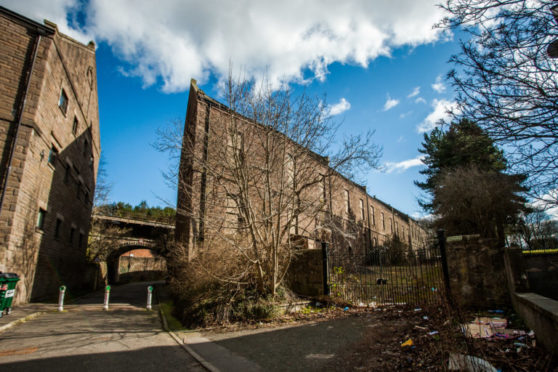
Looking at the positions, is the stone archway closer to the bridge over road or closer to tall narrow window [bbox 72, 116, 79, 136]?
the bridge over road

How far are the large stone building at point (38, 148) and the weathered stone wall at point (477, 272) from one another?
13.6 m

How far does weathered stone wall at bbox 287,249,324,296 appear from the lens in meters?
9.73

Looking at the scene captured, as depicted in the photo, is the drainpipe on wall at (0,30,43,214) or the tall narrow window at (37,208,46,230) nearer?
the drainpipe on wall at (0,30,43,214)

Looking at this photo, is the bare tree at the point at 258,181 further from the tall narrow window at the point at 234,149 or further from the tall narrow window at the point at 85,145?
Result: the tall narrow window at the point at 85,145

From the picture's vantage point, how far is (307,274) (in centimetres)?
1015

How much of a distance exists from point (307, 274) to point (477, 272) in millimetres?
5085

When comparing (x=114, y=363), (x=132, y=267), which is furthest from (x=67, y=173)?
(x=132, y=267)

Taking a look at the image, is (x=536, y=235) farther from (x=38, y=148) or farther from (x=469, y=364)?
(x=38, y=148)

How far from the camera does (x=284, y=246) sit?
9.36 meters

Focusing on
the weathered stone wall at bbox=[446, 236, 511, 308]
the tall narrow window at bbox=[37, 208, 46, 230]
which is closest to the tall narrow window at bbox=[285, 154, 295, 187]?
the weathered stone wall at bbox=[446, 236, 511, 308]

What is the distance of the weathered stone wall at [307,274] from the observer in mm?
9729

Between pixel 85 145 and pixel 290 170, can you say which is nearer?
pixel 290 170

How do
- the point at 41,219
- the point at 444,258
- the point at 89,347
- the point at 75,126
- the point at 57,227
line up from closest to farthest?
the point at 89,347 → the point at 444,258 → the point at 41,219 → the point at 57,227 → the point at 75,126

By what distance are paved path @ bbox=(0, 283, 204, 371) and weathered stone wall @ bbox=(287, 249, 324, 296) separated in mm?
4668
